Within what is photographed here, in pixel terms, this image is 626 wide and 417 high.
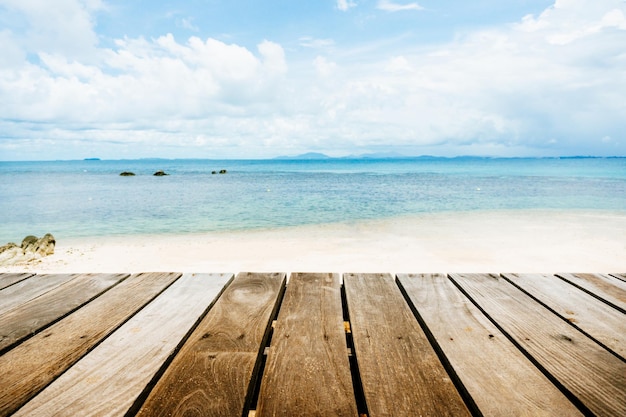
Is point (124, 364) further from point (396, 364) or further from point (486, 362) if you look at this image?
point (486, 362)

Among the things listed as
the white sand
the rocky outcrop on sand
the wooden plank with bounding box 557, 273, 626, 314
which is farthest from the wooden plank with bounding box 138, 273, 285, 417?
the rocky outcrop on sand

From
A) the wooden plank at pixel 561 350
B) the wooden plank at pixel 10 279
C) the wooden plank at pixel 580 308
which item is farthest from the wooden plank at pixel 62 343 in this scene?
the wooden plank at pixel 580 308

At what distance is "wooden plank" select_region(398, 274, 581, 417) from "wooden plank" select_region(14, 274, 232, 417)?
42.5 inches

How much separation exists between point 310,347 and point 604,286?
1.98 meters

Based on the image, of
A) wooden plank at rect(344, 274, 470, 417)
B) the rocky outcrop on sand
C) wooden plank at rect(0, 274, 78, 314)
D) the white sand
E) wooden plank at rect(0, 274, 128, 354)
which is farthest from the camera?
the rocky outcrop on sand

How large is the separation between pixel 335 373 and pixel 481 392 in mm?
479

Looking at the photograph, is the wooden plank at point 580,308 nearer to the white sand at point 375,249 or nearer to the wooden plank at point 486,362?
the wooden plank at point 486,362

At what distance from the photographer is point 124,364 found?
4.39ft

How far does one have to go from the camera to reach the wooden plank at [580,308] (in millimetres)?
1610

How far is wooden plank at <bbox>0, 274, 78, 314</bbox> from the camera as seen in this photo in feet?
6.34

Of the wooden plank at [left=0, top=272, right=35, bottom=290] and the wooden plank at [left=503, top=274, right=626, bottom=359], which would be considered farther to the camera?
the wooden plank at [left=0, top=272, right=35, bottom=290]

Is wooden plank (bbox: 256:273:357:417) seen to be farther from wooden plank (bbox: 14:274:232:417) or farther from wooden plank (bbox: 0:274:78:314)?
wooden plank (bbox: 0:274:78:314)

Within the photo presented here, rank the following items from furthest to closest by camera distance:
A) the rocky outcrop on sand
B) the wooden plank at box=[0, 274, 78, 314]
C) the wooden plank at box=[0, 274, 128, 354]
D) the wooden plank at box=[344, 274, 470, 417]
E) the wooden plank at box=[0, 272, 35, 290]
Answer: the rocky outcrop on sand
the wooden plank at box=[0, 272, 35, 290]
the wooden plank at box=[0, 274, 78, 314]
the wooden plank at box=[0, 274, 128, 354]
the wooden plank at box=[344, 274, 470, 417]

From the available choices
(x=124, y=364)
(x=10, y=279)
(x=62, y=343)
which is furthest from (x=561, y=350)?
(x=10, y=279)
